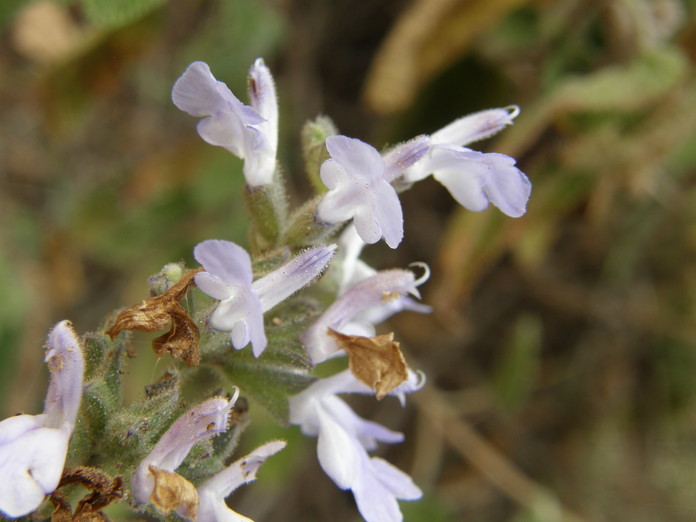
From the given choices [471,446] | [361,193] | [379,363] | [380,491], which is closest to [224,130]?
[361,193]

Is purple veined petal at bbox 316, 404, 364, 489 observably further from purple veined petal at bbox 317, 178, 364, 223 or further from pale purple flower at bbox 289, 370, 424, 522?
purple veined petal at bbox 317, 178, 364, 223

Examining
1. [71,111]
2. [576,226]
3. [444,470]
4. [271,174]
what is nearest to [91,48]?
[71,111]

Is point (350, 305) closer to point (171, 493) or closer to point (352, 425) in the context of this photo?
point (352, 425)

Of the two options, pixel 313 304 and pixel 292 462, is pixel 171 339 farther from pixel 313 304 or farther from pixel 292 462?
pixel 292 462

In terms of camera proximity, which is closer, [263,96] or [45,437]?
[45,437]

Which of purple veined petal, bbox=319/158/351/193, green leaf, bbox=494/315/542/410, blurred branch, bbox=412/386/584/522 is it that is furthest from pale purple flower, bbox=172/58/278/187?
blurred branch, bbox=412/386/584/522

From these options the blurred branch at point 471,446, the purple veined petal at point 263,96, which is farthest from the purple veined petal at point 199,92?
the blurred branch at point 471,446
